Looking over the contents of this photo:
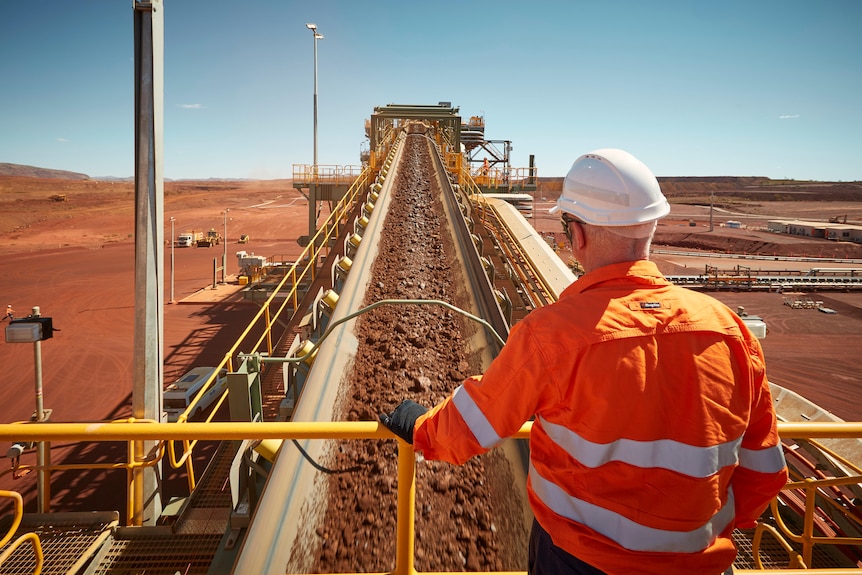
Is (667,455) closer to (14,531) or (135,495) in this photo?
(14,531)

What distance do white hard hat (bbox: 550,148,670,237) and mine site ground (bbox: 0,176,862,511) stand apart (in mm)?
8933

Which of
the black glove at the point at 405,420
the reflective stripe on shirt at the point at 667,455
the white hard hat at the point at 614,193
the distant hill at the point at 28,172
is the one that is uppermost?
the distant hill at the point at 28,172

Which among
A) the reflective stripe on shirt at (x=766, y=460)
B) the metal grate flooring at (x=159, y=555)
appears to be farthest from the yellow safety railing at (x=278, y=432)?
the metal grate flooring at (x=159, y=555)

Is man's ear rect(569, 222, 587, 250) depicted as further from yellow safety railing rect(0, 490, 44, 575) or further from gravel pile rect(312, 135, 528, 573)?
yellow safety railing rect(0, 490, 44, 575)

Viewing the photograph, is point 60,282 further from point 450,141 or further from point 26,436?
point 26,436

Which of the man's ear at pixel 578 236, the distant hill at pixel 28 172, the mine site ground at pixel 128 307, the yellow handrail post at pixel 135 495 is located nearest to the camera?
the man's ear at pixel 578 236

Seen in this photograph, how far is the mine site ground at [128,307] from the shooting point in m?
11.3

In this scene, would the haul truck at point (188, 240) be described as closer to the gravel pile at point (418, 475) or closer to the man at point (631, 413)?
the gravel pile at point (418, 475)

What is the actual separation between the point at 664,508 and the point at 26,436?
2.17 meters

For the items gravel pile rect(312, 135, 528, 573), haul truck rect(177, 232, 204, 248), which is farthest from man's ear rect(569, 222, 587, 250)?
haul truck rect(177, 232, 204, 248)

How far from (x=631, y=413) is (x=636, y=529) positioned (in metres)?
0.30

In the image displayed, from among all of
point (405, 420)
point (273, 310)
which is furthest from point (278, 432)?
point (273, 310)

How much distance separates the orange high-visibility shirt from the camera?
1.19 m

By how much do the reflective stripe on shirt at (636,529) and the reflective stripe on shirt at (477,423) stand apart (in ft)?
0.72
